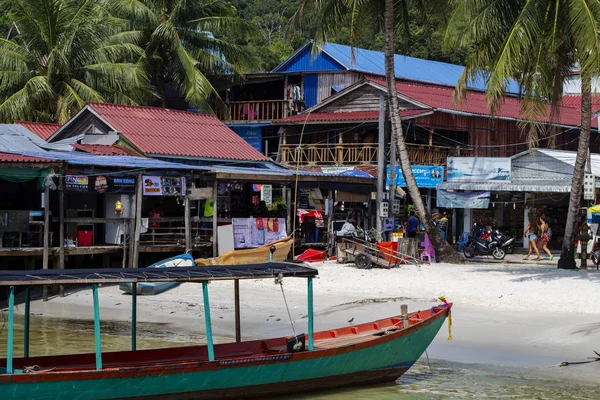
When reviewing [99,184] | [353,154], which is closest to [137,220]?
[99,184]

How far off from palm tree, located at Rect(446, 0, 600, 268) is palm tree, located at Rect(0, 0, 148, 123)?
14721mm

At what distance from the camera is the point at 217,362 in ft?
39.0

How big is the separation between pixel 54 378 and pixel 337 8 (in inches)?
716

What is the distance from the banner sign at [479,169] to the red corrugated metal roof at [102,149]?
11.6 m

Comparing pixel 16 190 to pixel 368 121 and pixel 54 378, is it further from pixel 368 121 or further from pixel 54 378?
pixel 54 378

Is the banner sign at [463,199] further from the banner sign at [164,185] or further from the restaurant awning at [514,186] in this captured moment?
the banner sign at [164,185]

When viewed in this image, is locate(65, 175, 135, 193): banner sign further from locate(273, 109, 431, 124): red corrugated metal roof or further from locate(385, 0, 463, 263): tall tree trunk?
locate(273, 109, 431, 124): red corrugated metal roof

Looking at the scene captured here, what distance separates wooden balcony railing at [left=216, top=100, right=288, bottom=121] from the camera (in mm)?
40969

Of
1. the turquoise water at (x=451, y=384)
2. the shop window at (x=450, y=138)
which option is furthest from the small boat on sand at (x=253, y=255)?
the shop window at (x=450, y=138)

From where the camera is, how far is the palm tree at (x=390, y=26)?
25531 millimetres

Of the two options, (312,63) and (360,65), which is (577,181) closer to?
(360,65)

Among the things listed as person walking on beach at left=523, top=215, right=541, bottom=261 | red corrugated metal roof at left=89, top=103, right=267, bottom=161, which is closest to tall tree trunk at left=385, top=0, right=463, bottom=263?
person walking on beach at left=523, top=215, right=541, bottom=261

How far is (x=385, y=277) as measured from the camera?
22109mm

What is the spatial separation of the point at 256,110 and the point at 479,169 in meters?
13.2
